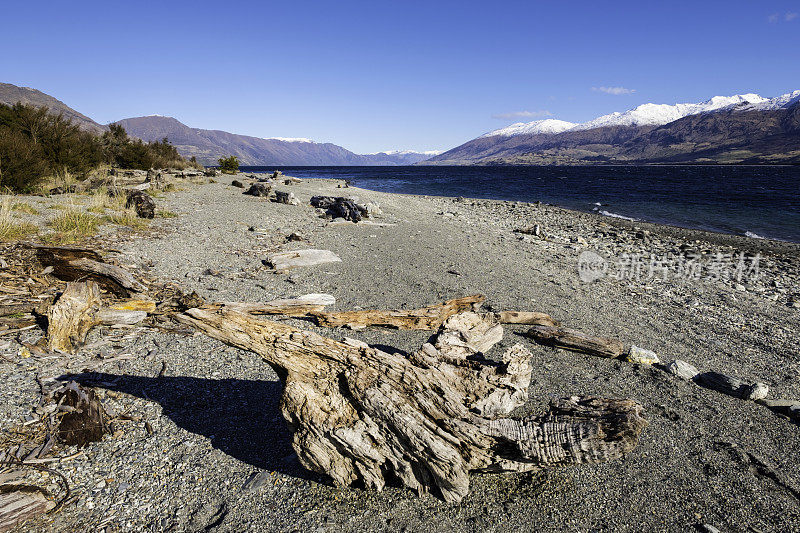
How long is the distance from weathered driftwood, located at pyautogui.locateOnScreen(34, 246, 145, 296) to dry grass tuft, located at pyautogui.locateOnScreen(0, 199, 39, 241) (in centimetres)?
268

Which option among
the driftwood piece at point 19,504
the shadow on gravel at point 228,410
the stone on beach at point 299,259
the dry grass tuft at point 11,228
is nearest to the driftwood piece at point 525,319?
the shadow on gravel at point 228,410

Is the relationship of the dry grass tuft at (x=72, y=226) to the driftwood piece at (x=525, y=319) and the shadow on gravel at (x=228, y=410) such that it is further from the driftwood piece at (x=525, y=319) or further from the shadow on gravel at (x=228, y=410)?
the driftwood piece at (x=525, y=319)

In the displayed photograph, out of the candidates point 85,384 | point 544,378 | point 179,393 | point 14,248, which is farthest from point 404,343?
point 14,248

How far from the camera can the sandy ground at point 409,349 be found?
130 inches

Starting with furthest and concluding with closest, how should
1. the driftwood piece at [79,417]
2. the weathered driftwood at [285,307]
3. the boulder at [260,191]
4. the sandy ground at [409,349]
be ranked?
the boulder at [260,191], the weathered driftwood at [285,307], the driftwood piece at [79,417], the sandy ground at [409,349]

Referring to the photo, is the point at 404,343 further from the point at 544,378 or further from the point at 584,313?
the point at 584,313

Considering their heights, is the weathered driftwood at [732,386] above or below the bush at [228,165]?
below

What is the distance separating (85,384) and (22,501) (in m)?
1.78

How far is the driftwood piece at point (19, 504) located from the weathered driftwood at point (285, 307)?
12.8ft

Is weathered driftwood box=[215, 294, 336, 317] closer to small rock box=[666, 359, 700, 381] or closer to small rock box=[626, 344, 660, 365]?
small rock box=[626, 344, 660, 365]

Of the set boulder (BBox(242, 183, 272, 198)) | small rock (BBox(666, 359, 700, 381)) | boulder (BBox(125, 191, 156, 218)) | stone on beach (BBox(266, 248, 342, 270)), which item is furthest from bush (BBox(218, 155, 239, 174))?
small rock (BBox(666, 359, 700, 381))

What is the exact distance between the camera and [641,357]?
20.8 ft

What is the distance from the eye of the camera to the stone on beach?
10423mm

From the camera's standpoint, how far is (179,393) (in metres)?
4.62
